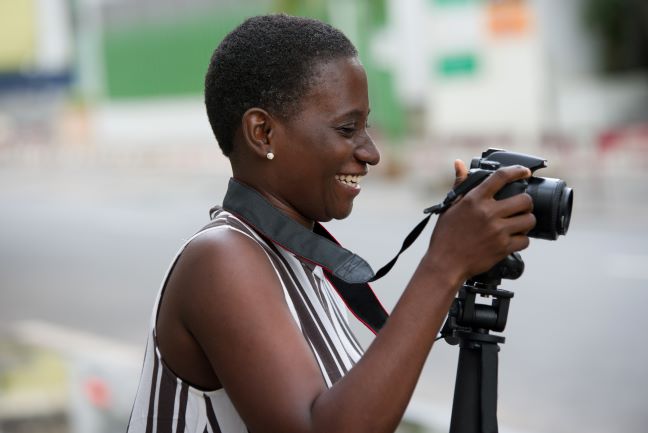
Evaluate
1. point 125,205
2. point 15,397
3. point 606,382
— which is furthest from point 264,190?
point 125,205

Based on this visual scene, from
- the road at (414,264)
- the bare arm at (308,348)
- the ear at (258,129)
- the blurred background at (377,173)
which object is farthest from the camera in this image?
the road at (414,264)

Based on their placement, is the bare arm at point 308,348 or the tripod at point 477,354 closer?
the bare arm at point 308,348

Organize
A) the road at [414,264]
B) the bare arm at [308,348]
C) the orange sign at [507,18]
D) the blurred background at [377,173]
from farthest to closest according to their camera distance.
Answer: the orange sign at [507,18], the road at [414,264], the blurred background at [377,173], the bare arm at [308,348]

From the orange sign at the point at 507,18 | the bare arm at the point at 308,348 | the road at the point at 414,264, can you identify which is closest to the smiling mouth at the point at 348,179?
the bare arm at the point at 308,348

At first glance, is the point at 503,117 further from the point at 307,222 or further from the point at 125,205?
the point at 307,222

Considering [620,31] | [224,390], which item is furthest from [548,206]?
[620,31]

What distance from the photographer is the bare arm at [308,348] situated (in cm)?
134

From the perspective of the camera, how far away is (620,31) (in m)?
21.7

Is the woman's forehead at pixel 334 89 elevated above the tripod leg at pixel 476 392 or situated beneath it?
elevated above

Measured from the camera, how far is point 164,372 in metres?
1.51

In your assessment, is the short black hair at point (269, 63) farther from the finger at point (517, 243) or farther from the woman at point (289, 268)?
the finger at point (517, 243)

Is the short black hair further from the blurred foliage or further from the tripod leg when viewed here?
the blurred foliage

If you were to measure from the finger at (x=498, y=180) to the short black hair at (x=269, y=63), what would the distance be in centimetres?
32

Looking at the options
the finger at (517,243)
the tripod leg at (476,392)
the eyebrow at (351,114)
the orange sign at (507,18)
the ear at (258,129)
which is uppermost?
the orange sign at (507,18)
